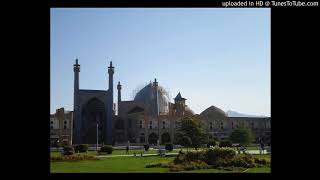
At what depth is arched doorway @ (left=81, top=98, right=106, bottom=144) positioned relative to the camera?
2232 inches

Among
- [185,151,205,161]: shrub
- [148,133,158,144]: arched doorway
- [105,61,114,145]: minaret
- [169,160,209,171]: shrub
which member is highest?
[105,61,114,145]: minaret

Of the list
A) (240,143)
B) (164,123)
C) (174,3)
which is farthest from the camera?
(164,123)

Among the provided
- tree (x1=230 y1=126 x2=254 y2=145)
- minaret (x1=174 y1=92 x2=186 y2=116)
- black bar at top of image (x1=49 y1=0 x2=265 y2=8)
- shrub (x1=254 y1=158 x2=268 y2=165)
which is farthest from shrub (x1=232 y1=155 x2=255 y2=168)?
minaret (x1=174 y1=92 x2=186 y2=116)

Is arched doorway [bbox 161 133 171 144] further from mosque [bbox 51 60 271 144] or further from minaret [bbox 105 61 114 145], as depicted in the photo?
minaret [bbox 105 61 114 145]

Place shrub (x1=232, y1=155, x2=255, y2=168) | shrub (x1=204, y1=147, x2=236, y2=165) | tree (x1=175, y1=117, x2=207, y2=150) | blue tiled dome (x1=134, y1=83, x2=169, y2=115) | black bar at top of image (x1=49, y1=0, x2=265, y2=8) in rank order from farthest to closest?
blue tiled dome (x1=134, y1=83, x2=169, y2=115), tree (x1=175, y1=117, x2=207, y2=150), shrub (x1=204, y1=147, x2=236, y2=165), shrub (x1=232, y1=155, x2=255, y2=168), black bar at top of image (x1=49, y1=0, x2=265, y2=8)

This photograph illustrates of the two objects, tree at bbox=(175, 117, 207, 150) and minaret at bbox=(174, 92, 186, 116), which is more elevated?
minaret at bbox=(174, 92, 186, 116)

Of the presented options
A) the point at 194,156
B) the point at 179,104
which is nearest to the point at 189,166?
the point at 194,156

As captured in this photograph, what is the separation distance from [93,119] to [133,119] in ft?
17.3

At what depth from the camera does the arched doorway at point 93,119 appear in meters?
56.7

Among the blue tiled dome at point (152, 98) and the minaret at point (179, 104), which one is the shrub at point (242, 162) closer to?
the minaret at point (179, 104)
